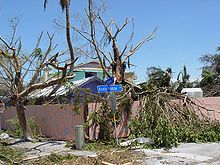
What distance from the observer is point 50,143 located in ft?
46.0

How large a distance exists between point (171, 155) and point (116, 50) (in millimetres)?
10859

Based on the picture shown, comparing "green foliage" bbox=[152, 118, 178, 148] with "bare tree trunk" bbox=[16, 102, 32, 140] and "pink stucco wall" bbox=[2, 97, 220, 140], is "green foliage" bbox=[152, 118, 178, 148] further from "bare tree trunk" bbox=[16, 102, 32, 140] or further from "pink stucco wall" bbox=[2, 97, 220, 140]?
"bare tree trunk" bbox=[16, 102, 32, 140]

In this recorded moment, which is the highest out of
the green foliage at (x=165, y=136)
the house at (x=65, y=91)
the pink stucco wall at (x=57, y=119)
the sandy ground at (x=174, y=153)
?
the house at (x=65, y=91)

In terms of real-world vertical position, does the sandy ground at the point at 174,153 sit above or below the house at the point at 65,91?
below

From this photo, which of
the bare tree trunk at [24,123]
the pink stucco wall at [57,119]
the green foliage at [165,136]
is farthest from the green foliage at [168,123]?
the bare tree trunk at [24,123]

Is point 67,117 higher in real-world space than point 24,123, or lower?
higher

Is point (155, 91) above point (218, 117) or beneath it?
above

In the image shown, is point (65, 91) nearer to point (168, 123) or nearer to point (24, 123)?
point (24, 123)

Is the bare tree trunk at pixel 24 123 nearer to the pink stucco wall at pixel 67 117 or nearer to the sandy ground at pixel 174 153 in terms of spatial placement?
the pink stucco wall at pixel 67 117

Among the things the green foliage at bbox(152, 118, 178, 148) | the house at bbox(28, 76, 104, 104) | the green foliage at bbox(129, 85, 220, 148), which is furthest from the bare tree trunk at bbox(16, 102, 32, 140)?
the green foliage at bbox(152, 118, 178, 148)

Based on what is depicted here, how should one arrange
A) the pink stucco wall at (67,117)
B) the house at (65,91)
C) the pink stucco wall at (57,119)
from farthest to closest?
the house at (65,91) < the pink stucco wall at (57,119) < the pink stucco wall at (67,117)

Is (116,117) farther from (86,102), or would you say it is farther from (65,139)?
(65,139)

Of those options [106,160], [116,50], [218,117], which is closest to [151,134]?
[106,160]

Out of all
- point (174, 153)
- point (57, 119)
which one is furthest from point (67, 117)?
point (174, 153)
